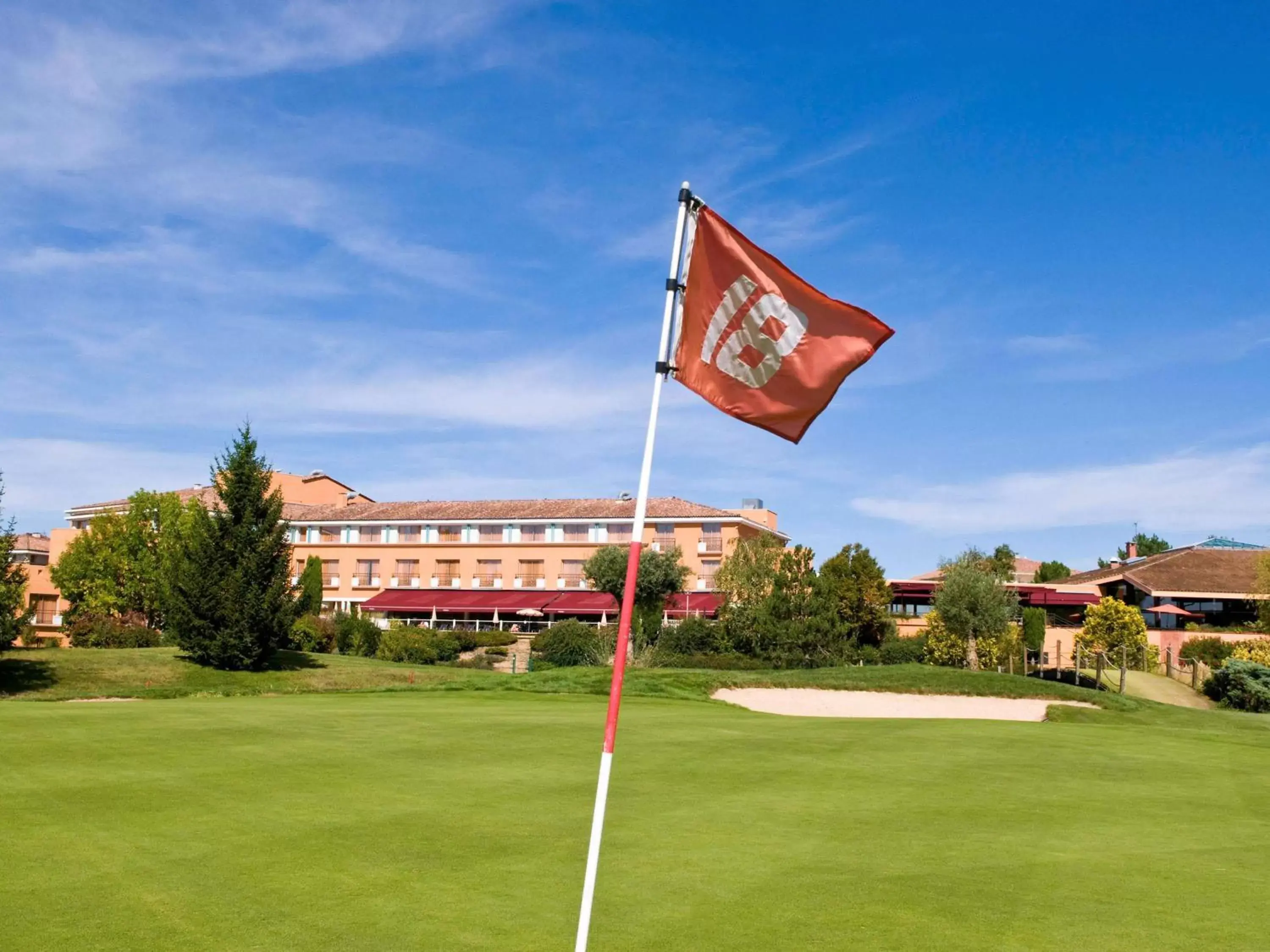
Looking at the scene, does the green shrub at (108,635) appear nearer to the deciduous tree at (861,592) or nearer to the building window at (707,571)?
the deciduous tree at (861,592)

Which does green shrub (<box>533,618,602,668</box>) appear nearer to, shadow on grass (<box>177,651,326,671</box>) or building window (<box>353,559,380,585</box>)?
shadow on grass (<box>177,651,326,671</box>)

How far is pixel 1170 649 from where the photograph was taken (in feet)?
184

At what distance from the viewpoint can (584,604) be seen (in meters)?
81.1

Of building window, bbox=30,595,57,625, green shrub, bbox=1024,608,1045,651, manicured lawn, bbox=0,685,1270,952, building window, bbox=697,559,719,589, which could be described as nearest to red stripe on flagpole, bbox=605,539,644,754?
manicured lawn, bbox=0,685,1270,952

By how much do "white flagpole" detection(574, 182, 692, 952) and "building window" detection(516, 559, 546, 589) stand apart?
8461 cm

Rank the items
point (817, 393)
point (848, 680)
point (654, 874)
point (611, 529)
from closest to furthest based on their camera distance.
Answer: point (817, 393), point (654, 874), point (848, 680), point (611, 529)

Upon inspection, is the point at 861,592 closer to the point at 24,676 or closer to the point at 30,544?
the point at 24,676

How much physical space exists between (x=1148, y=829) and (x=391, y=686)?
25696 millimetres

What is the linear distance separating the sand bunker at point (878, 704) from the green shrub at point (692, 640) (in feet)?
61.0

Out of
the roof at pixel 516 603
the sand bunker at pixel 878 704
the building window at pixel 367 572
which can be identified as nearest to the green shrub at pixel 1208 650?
the sand bunker at pixel 878 704

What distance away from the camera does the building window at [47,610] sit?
91312 mm

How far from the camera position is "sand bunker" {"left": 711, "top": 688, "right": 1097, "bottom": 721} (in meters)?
34.7

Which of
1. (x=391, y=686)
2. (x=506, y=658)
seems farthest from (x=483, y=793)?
(x=506, y=658)

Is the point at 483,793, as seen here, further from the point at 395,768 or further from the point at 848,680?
the point at 848,680
